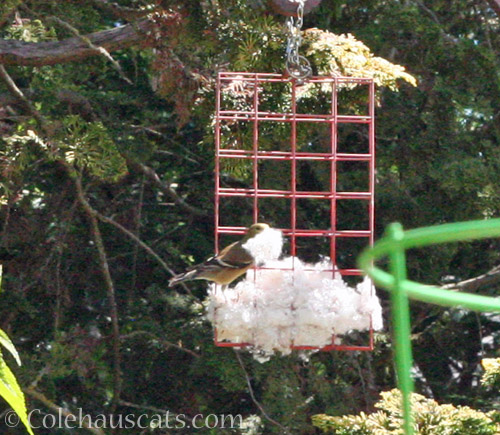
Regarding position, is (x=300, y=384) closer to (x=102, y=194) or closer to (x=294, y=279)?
(x=102, y=194)

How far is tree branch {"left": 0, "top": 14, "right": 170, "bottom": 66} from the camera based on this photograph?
388 centimetres

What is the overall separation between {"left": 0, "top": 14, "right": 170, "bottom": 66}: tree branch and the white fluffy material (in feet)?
4.49

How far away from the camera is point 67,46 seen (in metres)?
3.98

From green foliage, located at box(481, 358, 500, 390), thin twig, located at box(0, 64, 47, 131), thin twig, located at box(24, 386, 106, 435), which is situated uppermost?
thin twig, located at box(0, 64, 47, 131)

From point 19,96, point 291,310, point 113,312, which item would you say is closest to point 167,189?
point 113,312

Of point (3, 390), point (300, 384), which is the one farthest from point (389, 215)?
point (3, 390)

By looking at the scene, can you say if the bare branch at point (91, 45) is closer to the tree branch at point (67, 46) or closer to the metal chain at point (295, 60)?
the tree branch at point (67, 46)

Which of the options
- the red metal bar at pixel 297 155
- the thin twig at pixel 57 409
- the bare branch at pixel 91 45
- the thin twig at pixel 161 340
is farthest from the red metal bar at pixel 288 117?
the thin twig at pixel 57 409

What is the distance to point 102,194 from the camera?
550cm

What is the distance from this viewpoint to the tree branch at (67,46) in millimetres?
3884

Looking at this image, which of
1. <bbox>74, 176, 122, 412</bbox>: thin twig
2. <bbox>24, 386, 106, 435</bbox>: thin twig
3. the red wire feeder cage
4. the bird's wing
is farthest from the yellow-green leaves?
<bbox>24, 386, 106, 435</bbox>: thin twig

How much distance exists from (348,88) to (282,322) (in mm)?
1257

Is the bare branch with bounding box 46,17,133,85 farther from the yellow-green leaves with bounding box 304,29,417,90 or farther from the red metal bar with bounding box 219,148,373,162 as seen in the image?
the yellow-green leaves with bounding box 304,29,417,90

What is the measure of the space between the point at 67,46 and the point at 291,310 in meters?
1.77
